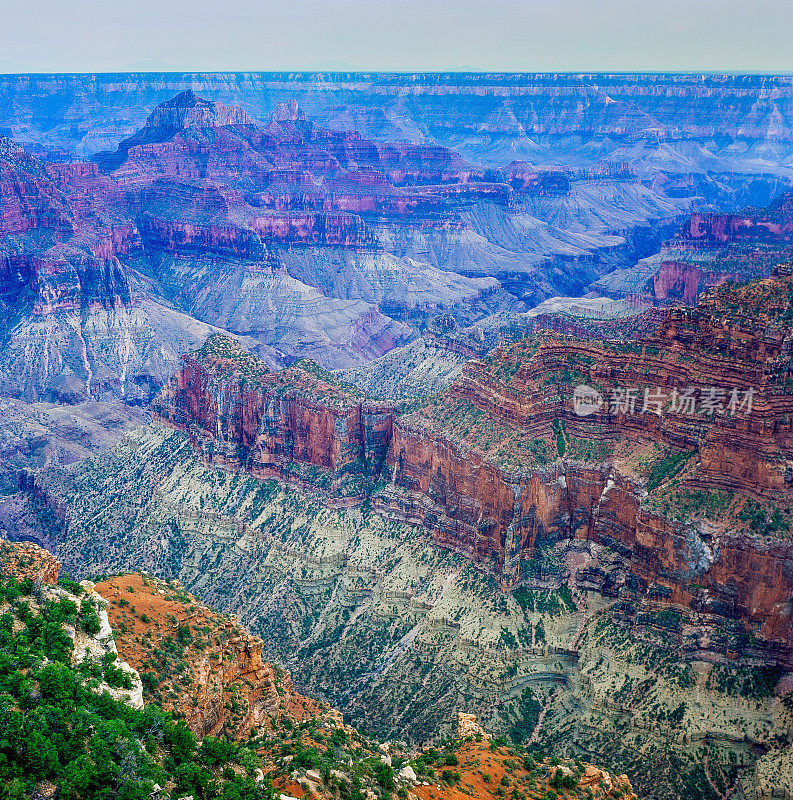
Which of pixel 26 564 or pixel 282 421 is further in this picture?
pixel 282 421

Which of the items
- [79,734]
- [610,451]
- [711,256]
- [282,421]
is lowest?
[282,421]

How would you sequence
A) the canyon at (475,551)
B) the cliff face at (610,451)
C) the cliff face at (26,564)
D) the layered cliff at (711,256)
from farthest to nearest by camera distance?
the layered cliff at (711,256) < the cliff face at (610,451) < the canyon at (475,551) < the cliff face at (26,564)

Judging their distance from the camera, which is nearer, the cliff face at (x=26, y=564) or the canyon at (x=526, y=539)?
the cliff face at (x=26, y=564)

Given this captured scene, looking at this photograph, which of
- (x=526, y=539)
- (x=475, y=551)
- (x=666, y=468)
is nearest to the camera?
(x=666, y=468)

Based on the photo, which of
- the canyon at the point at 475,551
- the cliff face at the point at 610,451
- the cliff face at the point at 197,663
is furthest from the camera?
the cliff face at the point at 610,451

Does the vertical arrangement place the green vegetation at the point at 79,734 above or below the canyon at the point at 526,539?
above

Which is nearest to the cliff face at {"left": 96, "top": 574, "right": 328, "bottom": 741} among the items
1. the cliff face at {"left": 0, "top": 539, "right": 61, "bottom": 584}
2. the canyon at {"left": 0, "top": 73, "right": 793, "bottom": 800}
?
the canyon at {"left": 0, "top": 73, "right": 793, "bottom": 800}

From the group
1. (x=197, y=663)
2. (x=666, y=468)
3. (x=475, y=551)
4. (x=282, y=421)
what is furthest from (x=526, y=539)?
(x=197, y=663)

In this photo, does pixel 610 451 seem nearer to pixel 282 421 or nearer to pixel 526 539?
pixel 526 539

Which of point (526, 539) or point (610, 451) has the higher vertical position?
point (610, 451)

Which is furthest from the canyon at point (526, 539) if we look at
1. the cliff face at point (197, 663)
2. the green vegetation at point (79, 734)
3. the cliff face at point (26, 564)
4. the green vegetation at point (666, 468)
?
the green vegetation at point (79, 734)

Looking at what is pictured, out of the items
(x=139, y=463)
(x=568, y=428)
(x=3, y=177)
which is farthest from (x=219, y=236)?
(x=568, y=428)

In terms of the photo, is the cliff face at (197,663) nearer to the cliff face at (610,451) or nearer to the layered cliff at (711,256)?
the cliff face at (610,451)

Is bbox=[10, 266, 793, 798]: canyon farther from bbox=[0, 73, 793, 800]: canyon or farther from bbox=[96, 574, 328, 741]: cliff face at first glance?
bbox=[96, 574, 328, 741]: cliff face
